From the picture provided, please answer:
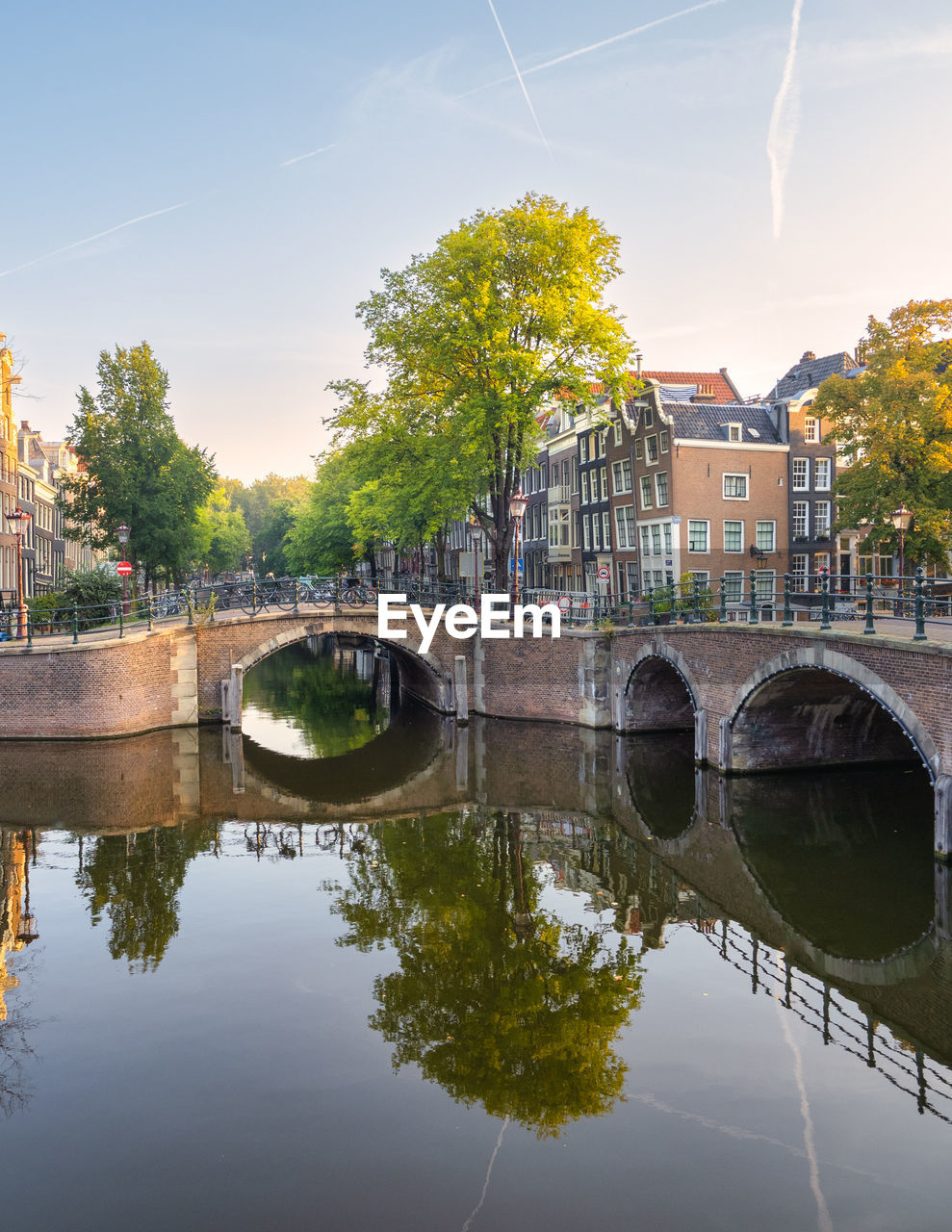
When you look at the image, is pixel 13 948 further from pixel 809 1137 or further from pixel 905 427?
pixel 905 427

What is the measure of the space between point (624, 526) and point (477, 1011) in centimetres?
3657

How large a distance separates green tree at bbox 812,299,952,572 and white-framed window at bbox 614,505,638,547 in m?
12.6

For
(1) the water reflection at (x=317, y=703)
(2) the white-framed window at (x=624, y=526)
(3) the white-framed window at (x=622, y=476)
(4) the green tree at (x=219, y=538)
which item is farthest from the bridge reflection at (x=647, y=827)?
(4) the green tree at (x=219, y=538)

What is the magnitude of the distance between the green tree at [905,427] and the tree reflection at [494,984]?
69.1 ft

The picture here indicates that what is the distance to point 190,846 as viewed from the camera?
17.0 metres

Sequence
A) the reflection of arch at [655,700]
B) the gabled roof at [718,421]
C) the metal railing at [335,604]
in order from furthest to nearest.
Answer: the gabled roof at [718,421] → the reflection of arch at [655,700] → the metal railing at [335,604]

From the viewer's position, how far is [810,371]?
43906mm

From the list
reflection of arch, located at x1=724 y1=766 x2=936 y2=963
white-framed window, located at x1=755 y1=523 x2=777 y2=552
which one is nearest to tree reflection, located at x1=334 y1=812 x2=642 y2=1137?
reflection of arch, located at x1=724 y1=766 x2=936 y2=963

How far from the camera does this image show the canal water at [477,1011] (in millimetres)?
7352

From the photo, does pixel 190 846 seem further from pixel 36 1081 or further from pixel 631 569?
pixel 631 569

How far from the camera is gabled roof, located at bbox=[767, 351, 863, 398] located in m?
42.0

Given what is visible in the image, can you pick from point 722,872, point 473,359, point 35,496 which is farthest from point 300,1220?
point 35,496

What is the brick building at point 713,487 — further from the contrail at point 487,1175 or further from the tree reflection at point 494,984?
the contrail at point 487,1175

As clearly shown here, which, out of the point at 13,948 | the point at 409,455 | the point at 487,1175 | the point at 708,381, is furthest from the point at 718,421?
the point at 487,1175
